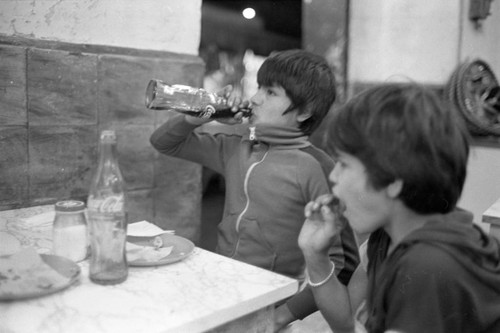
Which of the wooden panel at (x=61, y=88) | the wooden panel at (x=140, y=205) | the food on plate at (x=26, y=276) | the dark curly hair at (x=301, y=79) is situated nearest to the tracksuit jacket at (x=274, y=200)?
the dark curly hair at (x=301, y=79)

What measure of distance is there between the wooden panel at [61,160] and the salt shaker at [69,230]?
24.3 inches

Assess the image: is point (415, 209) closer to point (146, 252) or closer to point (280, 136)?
point (146, 252)

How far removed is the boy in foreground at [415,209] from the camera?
795mm

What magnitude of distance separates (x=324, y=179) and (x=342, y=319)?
18.8 inches

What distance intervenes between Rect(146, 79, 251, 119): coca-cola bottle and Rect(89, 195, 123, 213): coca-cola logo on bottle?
46 centimetres

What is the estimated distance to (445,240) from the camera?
2.67 feet

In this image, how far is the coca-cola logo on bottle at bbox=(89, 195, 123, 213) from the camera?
93 cm

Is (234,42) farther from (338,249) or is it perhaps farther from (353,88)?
(338,249)

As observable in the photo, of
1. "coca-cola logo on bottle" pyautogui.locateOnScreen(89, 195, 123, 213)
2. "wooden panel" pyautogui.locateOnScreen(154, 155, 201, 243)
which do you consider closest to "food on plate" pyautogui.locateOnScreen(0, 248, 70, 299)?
"coca-cola logo on bottle" pyautogui.locateOnScreen(89, 195, 123, 213)

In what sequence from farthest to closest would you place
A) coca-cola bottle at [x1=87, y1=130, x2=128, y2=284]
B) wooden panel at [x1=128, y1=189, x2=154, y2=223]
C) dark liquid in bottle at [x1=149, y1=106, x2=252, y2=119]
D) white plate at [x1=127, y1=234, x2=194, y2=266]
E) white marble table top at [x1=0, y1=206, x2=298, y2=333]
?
wooden panel at [x1=128, y1=189, x2=154, y2=223], dark liquid in bottle at [x1=149, y1=106, x2=252, y2=119], white plate at [x1=127, y1=234, x2=194, y2=266], coca-cola bottle at [x1=87, y1=130, x2=128, y2=284], white marble table top at [x1=0, y1=206, x2=298, y2=333]

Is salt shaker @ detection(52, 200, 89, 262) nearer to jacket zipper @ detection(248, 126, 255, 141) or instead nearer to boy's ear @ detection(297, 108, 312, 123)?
jacket zipper @ detection(248, 126, 255, 141)

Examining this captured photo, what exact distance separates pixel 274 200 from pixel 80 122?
691 mm

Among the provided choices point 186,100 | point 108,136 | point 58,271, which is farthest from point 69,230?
point 186,100

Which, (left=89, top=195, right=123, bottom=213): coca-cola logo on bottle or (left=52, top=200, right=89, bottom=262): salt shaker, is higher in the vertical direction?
(left=89, top=195, right=123, bottom=213): coca-cola logo on bottle
